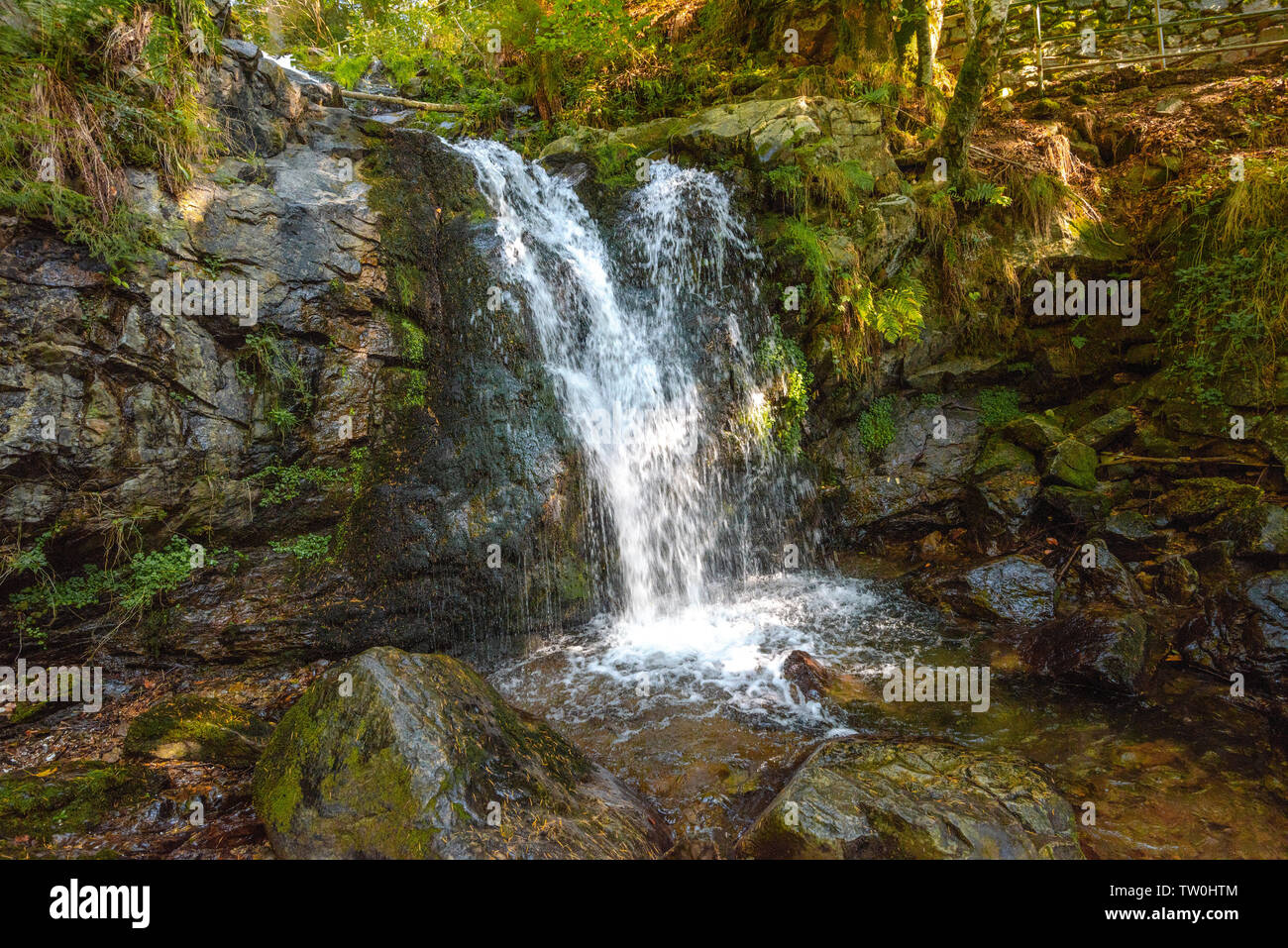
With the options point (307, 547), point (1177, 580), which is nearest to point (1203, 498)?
point (1177, 580)

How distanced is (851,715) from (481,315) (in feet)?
17.3

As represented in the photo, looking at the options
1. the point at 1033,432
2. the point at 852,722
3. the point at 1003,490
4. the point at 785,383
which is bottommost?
the point at 852,722

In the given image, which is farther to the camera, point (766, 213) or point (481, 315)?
point (766, 213)

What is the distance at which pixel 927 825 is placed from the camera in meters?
2.99

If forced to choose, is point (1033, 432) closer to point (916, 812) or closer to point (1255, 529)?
point (1255, 529)

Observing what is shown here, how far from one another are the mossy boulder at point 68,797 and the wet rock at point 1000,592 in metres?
6.73

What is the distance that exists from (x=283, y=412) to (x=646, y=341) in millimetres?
4097

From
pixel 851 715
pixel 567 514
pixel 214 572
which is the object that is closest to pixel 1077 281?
pixel 851 715

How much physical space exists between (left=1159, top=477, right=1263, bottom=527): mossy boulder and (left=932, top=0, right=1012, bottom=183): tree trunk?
476cm

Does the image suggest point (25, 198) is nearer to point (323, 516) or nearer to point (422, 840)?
point (323, 516)

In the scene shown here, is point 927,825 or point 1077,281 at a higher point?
point 1077,281

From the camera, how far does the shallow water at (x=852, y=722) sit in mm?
3418

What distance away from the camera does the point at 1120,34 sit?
374 inches
